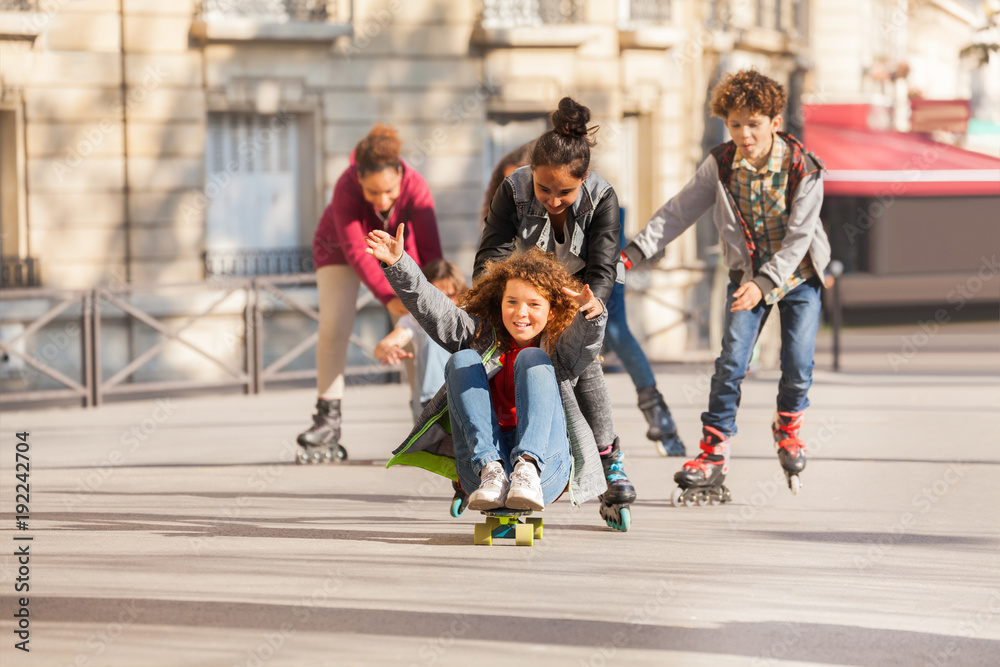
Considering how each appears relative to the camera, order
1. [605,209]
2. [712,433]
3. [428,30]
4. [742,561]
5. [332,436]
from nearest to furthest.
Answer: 1. [742,561]
2. [605,209]
3. [712,433]
4. [332,436]
5. [428,30]

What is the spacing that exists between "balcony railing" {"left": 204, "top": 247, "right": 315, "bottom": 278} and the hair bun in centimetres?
948

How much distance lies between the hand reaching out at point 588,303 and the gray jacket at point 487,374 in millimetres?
38

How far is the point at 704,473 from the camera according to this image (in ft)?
18.5

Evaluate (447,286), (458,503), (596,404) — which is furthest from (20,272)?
(596,404)

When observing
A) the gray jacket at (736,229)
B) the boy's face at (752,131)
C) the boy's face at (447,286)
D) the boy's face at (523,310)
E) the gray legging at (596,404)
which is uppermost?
the boy's face at (752,131)

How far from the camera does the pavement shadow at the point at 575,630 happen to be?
3.57 metres

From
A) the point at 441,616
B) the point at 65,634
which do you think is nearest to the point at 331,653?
the point at 441,616


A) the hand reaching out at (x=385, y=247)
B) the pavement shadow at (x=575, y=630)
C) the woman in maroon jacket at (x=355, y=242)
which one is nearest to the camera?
the pavement shadow at (x=575, y=630)

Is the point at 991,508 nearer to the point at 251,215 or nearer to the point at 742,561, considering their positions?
the point at 742,561

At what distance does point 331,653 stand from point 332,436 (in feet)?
11.3

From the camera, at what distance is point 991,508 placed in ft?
18.7

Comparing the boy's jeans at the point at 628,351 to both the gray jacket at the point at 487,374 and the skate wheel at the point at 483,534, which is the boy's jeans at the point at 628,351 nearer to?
the gray jacket at the point at 487,374

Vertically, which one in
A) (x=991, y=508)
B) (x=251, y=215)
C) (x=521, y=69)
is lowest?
(x=991, y=508)

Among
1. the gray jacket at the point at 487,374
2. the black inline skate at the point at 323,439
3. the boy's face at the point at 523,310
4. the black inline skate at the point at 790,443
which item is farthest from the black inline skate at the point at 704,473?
the black inline skate at the point at 323,439
